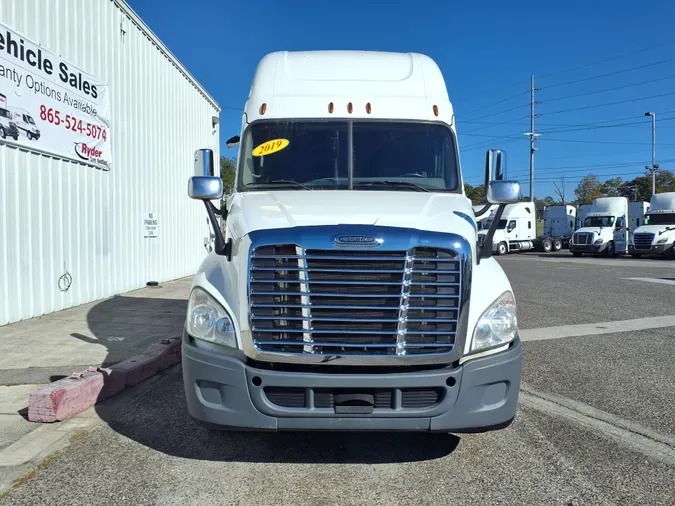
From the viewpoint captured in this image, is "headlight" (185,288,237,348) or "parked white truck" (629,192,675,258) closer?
"headlight" (185,288,237,348)

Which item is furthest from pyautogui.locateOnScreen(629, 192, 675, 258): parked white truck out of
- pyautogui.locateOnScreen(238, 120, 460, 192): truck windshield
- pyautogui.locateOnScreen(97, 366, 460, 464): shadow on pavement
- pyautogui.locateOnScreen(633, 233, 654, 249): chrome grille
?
pyautogui.locateOnScreen(97, 366, 460, 464): shadow on pavement

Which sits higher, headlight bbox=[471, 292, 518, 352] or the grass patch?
headlight bbox=[471, 292, 518, 352]

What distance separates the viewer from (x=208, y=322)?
3506 mm

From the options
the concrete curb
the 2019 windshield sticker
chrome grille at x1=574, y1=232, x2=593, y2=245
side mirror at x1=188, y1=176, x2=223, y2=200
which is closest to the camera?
side mirror at x1=188, y1=176, x2=223, y2=200

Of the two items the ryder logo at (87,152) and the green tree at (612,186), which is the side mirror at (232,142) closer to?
the ryder logo at (87,152)

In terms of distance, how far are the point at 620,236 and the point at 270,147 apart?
32.4 m

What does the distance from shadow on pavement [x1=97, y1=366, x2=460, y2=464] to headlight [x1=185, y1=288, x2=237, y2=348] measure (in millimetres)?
959

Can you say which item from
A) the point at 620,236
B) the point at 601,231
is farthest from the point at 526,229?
the point at 620,236

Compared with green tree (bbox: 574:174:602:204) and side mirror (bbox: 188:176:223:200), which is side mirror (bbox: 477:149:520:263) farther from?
green tree (bbox: 574:174:602:204)

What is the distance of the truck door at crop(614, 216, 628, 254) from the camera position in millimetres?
32250

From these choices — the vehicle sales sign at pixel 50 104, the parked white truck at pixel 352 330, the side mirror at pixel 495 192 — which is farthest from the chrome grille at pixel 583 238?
the parked white truck at pixel 352 330

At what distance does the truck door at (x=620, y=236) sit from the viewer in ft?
106

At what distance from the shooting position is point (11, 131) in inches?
316

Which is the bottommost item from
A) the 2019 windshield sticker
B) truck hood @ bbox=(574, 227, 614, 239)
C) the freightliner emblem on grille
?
the freightliner emblem on grille
